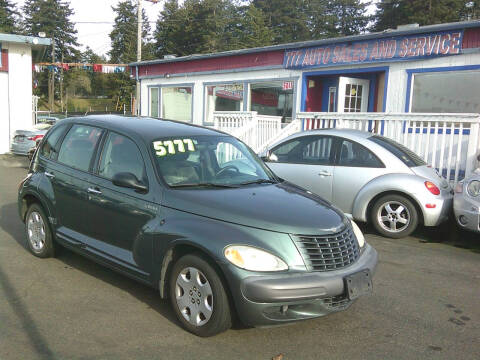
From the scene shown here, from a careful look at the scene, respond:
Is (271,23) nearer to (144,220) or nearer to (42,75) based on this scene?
(42,75)

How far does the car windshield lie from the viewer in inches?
165

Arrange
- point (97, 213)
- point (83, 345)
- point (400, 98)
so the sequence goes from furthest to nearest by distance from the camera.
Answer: point (400, 98) < point (97, 213) < point (83, 345)

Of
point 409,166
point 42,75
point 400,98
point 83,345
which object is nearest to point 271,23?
point 42,75

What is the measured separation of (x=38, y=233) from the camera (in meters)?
5.51

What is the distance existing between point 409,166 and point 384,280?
244 centimetres

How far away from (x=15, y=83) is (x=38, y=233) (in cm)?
1587

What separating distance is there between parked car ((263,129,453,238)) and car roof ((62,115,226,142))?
7.32 feet

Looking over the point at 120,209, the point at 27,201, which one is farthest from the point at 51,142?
the point at 120,209

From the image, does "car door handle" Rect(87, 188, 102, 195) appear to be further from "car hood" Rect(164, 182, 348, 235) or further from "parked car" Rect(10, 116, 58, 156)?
"parked car" Rect(10, 116, 58, 156)

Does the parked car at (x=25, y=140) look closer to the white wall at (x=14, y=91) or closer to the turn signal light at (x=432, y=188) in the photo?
the white wall at (x=14, y=91)

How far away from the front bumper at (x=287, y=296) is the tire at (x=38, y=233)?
299 centimetres

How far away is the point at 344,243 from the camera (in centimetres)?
371

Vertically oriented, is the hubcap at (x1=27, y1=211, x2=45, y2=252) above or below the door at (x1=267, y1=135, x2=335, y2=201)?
below

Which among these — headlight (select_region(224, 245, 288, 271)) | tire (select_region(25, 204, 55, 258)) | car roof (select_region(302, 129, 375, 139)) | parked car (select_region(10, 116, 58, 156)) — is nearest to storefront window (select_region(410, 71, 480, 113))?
car roof (select_region(302, 129, 375, 139))
